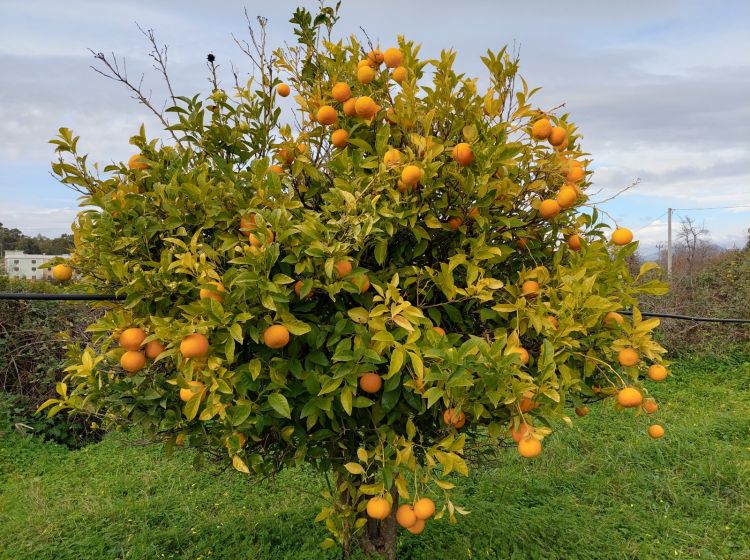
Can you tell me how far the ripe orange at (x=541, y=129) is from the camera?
1.93 m

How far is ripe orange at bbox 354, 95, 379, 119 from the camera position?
1850 mm

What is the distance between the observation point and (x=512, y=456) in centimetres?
477

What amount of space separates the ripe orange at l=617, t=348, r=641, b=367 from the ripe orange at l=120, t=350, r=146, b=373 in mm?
1489

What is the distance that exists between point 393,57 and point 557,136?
61cm

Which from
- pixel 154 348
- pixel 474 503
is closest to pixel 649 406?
pixel 154 348

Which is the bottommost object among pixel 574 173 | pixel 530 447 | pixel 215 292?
pixel 530 447

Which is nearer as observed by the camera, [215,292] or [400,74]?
[215,292]

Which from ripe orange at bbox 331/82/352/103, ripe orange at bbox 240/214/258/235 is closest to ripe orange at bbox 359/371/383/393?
ripe orange at bbox 240/214/258/235

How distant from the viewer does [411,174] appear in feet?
5.50

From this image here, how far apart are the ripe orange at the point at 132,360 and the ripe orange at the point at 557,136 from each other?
1.49 m

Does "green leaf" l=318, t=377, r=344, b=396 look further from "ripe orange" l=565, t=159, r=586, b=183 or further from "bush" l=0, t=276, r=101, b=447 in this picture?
"bush" l=0, t=276, r=101, b=447

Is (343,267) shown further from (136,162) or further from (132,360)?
(136,162)

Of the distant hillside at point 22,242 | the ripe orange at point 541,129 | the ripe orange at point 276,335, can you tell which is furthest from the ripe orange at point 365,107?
the distant hillside at point 22,242

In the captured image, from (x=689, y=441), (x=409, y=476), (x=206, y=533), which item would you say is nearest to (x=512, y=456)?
(x=409, y=476)
